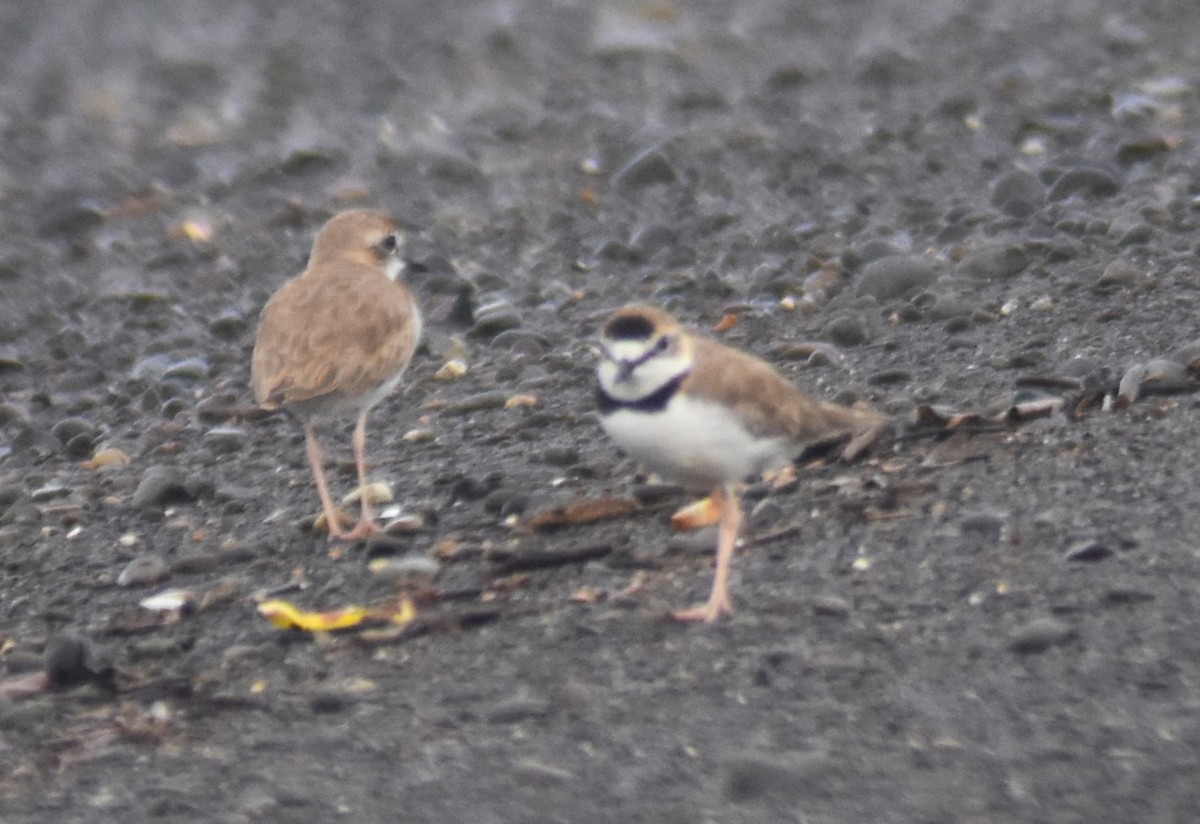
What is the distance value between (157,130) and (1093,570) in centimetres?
887

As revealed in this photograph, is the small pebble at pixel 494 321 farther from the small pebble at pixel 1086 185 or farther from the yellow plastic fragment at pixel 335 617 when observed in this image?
the yellow plastic fragment at pixel 335 617

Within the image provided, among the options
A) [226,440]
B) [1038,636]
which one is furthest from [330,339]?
[1038,636]

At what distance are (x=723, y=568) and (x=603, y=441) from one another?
1912mm

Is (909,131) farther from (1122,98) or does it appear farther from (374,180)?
(374,180)

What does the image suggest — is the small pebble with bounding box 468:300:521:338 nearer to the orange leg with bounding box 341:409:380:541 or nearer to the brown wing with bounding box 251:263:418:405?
the orange leg with bounding box 341:409:380:541

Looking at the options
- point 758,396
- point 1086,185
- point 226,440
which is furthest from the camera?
point 1086,185

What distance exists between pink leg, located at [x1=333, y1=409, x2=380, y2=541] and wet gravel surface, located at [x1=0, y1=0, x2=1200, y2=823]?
5.9 inches

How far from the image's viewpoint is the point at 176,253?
10531 millimetres

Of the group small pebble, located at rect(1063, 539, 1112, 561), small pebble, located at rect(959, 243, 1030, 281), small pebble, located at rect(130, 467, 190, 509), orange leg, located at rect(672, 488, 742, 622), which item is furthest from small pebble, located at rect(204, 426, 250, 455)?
small pebble, located at rect(1063, 539, 1112, 561)

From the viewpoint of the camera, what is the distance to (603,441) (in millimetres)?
7406

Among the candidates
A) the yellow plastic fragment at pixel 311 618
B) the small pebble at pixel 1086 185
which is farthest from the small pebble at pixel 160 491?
the small pebble at pixel 1086 185

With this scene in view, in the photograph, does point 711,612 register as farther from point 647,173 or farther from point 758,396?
point 647,173

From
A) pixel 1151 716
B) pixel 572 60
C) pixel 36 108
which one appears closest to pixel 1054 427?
pixel 1151 716

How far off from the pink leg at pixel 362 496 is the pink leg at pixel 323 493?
56 millimetres
